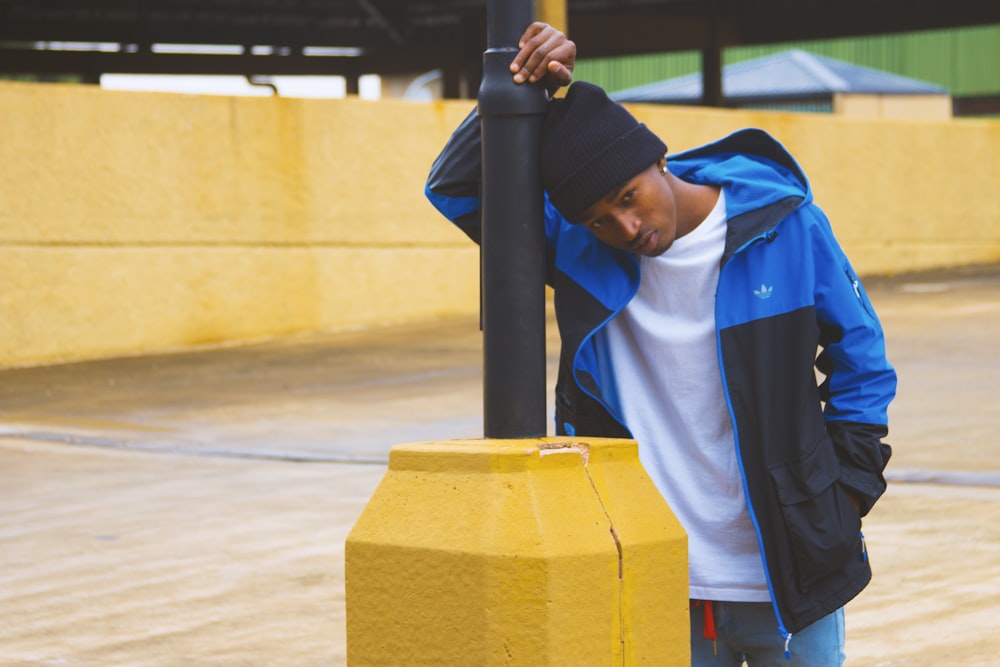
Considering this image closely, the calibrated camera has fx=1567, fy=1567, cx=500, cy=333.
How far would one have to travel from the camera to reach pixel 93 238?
12.5 m

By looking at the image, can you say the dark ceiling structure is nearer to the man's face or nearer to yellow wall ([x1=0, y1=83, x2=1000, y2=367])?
yellow wall ([x1=0, y1=83, x2=1000, y2=367])

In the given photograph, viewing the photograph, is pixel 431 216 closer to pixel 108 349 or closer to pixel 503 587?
pixel 108 349

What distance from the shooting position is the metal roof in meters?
41.1

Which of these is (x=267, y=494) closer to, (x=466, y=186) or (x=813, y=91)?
(x=466, y=186)

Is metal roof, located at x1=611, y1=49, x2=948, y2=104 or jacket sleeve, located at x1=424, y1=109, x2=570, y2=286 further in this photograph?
metal roof, located at x1=611, y1=49, x2=948, y2=104

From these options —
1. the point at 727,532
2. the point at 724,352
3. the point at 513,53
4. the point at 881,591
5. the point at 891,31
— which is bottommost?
the point at 881,591

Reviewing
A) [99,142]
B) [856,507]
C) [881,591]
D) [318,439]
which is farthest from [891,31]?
[856,507]

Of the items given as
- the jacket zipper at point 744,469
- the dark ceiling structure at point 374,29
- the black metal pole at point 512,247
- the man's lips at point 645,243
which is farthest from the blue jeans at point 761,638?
the dark ceiling structure at point 374,29

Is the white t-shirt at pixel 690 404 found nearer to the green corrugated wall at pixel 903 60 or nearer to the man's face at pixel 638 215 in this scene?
the man's face at pixel 638 215

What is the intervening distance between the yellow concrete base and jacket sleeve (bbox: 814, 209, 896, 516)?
0.37 meters

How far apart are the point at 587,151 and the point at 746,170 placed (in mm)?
366

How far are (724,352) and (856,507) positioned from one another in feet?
1.22

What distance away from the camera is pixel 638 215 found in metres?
2.50

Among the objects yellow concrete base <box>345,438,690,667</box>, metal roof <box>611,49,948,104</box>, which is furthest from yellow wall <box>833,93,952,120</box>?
yellow concrete base <box>345,438,690,667</box>
